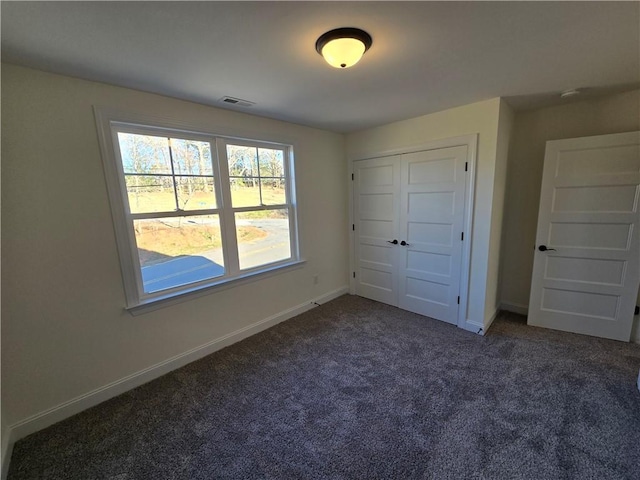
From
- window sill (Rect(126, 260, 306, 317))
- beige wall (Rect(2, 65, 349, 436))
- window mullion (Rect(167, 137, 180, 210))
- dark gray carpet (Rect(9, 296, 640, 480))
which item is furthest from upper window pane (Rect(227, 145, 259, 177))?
dark gray carpet (Rect(9, 296, 640, 480))

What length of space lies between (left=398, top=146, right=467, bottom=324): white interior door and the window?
146 centimetres

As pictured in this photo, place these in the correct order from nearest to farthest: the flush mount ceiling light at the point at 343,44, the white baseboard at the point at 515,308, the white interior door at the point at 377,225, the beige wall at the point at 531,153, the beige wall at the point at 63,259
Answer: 1. the flush mount ceiling light at the point at 343,44
2. the beige wall at the point at 63,259
3. the beige wall at the point at 531,153
4. the white baseboard at the point at 515,308
5. the white interior door at the point at 377,225

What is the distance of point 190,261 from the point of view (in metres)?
2.47

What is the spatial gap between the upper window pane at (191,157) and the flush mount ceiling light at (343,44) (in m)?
1.50

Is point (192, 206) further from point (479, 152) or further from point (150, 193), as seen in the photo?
point (479, 152)

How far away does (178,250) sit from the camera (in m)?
2.39

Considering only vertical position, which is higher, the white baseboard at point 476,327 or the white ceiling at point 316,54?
the white ceiling at point 316,54

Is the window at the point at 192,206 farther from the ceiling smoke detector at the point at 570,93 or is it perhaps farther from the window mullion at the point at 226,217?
the ceiling smoke detector at the point at 570,93

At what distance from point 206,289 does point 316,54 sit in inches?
84.2

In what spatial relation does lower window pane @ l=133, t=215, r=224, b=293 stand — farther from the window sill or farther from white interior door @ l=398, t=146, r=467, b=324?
white interior door @ l=398, t=146, r=467, b=324

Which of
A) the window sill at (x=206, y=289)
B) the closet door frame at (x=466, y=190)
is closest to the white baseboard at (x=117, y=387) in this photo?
the window sill at (x=206, y=289)

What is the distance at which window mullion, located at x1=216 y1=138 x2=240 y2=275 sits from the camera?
254cm

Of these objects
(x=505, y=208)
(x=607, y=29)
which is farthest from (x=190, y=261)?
(x=505, y=208)

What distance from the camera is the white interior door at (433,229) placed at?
9.10 ft
